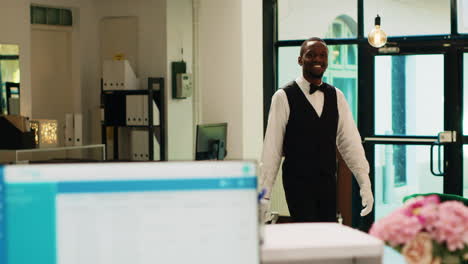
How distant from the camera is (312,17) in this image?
809 centimetres

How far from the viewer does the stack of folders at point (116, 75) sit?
26.0 feet

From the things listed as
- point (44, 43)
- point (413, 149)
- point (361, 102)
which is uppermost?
point (44, 43)

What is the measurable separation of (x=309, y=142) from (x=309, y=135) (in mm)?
38

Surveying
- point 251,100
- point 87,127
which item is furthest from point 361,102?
point 87,127

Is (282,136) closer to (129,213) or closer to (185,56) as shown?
(129,213)

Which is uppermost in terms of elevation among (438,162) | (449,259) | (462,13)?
(462,13)

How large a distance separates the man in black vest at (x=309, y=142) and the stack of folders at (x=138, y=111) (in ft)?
13.0

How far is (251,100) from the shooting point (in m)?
7.08

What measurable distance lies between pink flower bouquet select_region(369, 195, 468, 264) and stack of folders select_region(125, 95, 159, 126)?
6355 mm

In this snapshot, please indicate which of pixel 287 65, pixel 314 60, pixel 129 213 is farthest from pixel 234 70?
pixel 129 213

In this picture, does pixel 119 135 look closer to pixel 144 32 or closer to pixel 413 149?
pixel 144 32

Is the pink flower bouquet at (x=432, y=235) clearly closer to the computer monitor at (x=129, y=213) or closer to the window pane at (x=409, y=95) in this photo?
the computer monitor at (x=129, y=213)

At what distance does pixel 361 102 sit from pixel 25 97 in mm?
3612

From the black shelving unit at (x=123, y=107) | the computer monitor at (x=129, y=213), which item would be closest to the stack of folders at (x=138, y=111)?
the black shelving unit at (x=123, y=107)
